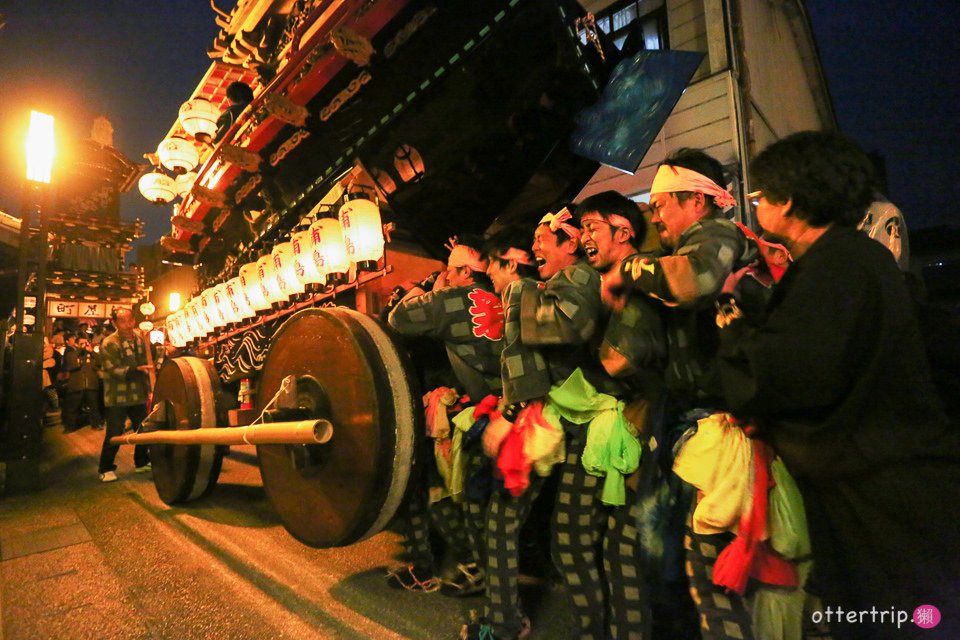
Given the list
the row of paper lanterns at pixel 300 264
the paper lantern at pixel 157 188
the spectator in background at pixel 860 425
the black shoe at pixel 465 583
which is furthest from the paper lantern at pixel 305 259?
the paper lantern at pixel 157 188

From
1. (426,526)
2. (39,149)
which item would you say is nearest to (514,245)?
(426,526)

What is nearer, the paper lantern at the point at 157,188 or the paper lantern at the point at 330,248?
the paper lantern at the point at 330,248

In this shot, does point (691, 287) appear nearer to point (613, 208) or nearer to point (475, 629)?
point (613, 208)

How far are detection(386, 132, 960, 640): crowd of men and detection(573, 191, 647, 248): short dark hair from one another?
12 mm

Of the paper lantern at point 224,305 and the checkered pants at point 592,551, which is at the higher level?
the paper lantern at point 224,305

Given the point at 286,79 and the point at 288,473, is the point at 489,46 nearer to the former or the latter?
the point at 286,79

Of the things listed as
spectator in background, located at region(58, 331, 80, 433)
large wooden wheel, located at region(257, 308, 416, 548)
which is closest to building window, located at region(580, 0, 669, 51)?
large wooden wheel, located at region(257, 308, 416, 548)

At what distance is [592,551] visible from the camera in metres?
2.21

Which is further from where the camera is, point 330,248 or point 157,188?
point 157,188

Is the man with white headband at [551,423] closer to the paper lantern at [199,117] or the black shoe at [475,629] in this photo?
the black shoe at [475,629]

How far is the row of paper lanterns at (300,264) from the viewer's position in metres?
5.14

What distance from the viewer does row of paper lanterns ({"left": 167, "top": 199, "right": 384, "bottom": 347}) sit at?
16.9 ft

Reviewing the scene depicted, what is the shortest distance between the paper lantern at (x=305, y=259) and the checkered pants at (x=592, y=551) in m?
4.33

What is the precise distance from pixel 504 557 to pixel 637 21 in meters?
8.02
